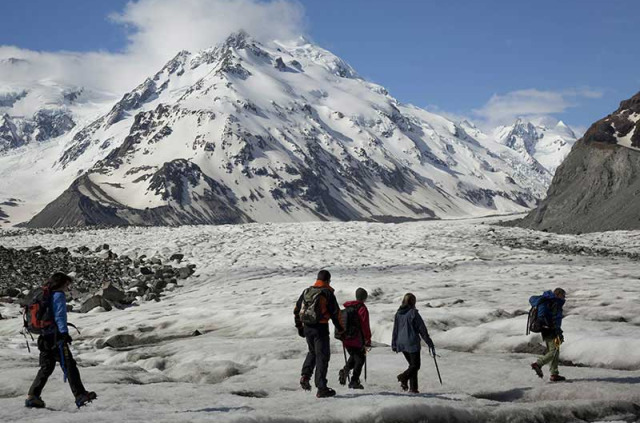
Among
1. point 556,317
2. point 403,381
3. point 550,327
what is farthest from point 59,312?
point 556,317

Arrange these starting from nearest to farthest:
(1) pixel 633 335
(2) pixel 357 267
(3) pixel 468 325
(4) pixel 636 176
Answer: (1) pixel 633 335, (3) pixel 468 325, (2) pixel 357 267, (4) pixel 636 176

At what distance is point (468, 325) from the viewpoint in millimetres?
21875

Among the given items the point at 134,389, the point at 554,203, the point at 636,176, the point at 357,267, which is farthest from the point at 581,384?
the point at 554,203

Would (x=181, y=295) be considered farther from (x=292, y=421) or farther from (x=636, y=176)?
(x=636, y=176)

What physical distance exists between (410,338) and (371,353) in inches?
188

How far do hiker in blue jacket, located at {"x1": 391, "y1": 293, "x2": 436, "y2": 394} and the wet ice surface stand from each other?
1.61 feet

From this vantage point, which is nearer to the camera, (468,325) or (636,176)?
(468,325)

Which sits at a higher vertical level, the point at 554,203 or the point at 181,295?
the point at 554,203

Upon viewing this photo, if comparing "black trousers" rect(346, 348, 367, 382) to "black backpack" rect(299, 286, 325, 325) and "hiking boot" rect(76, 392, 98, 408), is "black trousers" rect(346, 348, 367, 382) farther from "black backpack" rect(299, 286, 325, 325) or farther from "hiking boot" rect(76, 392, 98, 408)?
"hiking boot" rect(76, 392, 98, 408)

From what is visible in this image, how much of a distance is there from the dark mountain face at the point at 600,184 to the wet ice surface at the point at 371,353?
1363 inches

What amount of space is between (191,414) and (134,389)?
315 cm

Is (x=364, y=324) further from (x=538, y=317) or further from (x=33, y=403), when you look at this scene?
(x=33, y=403)

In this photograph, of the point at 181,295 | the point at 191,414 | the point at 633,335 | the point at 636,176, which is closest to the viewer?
the point at 191,414

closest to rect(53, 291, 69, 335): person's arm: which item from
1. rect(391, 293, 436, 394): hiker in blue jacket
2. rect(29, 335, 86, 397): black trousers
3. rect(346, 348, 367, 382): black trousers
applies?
rect(29, 335, 86, 397): black trousers
